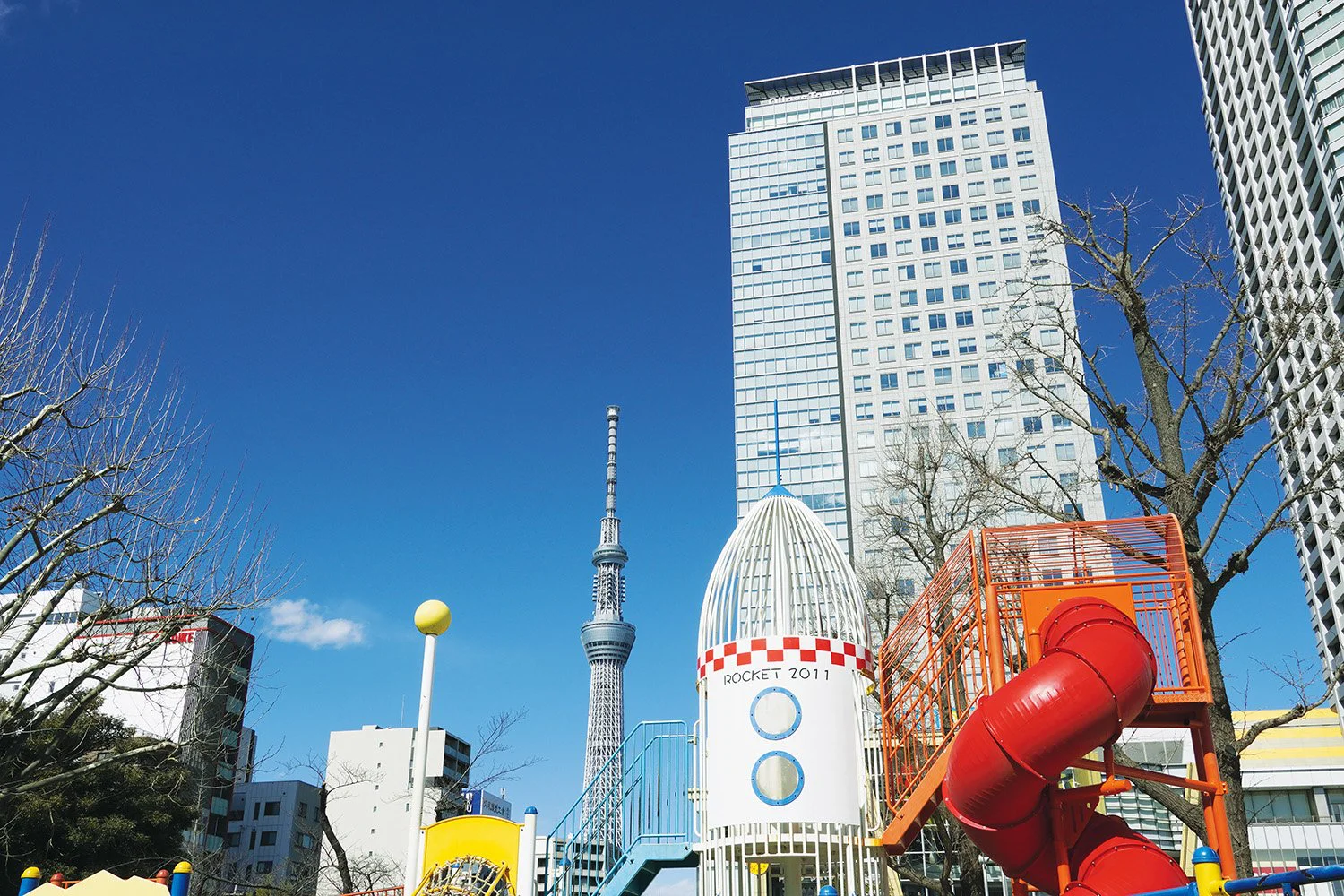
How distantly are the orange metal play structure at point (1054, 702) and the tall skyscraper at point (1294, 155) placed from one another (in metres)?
47.4

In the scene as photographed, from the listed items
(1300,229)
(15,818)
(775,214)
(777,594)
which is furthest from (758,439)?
(777,594)

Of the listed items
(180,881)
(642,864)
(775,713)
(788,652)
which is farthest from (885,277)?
(180,881)

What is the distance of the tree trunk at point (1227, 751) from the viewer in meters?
11.3

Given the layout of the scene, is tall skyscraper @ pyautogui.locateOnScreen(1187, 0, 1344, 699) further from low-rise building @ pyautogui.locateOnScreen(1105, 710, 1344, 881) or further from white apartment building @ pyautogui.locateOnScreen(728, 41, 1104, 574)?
white apartment building @ pyautogui.locateOnScreen(728, 41, 1104, 574)

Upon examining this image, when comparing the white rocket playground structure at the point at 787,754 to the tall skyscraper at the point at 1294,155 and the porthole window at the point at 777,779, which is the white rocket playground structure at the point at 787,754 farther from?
the tall skyscraper at the point at 1294,155

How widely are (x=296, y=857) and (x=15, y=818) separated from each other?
62.8m

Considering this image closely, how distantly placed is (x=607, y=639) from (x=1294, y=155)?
93.5 meters

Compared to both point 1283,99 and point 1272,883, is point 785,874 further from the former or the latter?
point 1283,99

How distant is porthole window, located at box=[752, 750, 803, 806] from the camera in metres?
13.6

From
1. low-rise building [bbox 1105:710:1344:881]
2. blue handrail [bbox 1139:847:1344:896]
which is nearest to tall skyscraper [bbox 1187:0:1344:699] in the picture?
low-rise building [bbox 1105:710:1344:881]

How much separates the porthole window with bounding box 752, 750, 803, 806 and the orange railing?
119cm

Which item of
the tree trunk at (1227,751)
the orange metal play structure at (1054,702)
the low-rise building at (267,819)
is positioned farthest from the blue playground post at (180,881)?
the low-rise building at (267,819)

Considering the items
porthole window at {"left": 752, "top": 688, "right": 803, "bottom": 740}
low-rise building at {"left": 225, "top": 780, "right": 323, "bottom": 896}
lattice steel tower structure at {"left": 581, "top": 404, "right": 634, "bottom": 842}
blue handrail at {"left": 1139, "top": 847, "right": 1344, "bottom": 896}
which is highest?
lattice steel tower structure at {"left": 581, "top": 404, "right": 634, "bottom": 842}

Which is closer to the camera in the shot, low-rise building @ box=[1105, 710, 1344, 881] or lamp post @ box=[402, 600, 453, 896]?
lamp post @ box=[402, 600, 453, 896]
